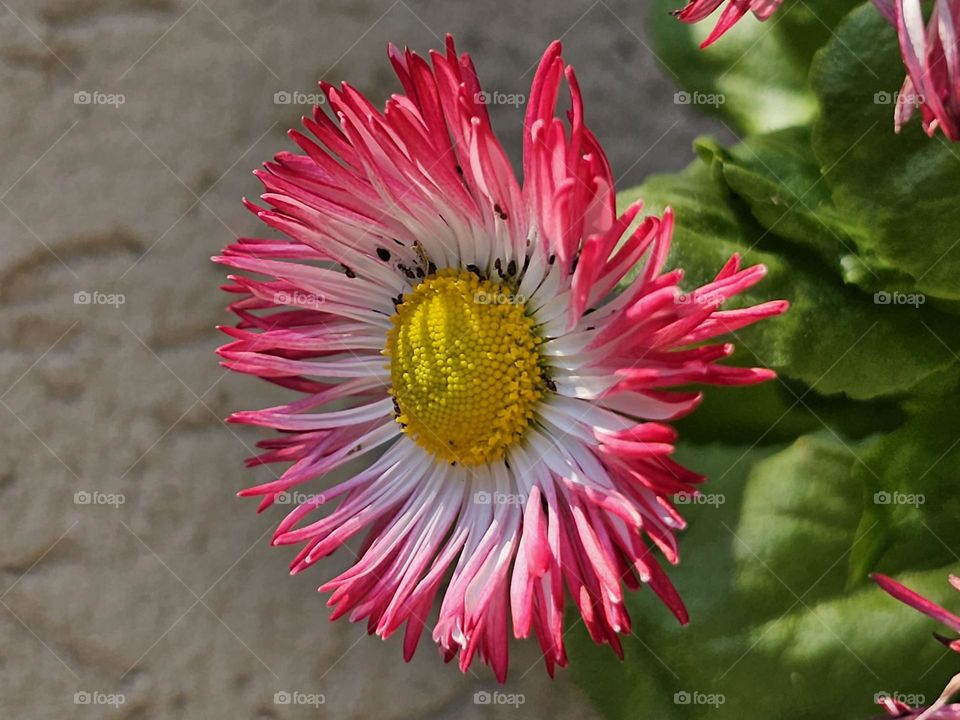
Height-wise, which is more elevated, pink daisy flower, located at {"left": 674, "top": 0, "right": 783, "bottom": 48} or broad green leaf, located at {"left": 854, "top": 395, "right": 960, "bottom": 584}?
pink daisy flower, located at {"left": 674, "top": 0, "right": 783, "bottom": 48}

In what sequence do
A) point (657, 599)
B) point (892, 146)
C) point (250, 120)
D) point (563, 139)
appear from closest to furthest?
point (563, 139), point (892, 146), point (657, 599), point (250, 120)

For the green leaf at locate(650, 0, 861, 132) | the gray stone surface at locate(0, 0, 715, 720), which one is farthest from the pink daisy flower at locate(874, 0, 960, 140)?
the gray stone surface at locate(0, 0, 715, 720)

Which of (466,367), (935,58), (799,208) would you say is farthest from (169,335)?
(935,58)

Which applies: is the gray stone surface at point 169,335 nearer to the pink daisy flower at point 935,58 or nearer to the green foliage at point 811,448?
the green foliage at point 811,448

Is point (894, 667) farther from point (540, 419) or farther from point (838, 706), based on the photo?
point (540, 419)

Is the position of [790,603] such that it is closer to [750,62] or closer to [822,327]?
[822,327]

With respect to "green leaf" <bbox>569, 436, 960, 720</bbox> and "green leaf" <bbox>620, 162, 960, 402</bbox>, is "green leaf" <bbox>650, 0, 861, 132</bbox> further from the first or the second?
"green leaf" <bbox>569, 436, 960, 720</bbox>

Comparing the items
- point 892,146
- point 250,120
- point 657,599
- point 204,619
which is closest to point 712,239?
point 892,146
